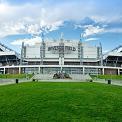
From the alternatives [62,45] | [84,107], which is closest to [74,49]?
[62,45]

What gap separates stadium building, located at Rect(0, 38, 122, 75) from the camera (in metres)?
131

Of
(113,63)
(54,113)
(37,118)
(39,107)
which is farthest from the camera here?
(113,63)

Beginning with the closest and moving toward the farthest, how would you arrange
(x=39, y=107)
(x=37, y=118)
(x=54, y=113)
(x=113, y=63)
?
1. (x=37, y=118)
2. (x=54, y=113)
3. (x=39, y=107)
4. (x=113, y=63)

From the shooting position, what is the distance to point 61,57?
13938 cm

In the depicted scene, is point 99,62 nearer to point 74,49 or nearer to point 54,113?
point 74,49

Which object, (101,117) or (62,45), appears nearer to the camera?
(101,117)

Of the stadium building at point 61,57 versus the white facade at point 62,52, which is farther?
the white facade at point 62,52

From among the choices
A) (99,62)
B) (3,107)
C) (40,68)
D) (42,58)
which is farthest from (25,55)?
(3,107)

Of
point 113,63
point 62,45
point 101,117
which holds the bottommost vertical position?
point 101,117

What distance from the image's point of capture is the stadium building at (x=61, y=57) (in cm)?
13085

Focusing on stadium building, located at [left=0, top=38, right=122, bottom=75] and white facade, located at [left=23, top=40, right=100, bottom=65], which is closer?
stadium building, located at [left=0, top=38, right=122, bottom=75]

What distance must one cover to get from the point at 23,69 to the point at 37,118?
11734 cm

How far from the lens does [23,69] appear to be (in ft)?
429

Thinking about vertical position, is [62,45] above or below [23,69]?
above
